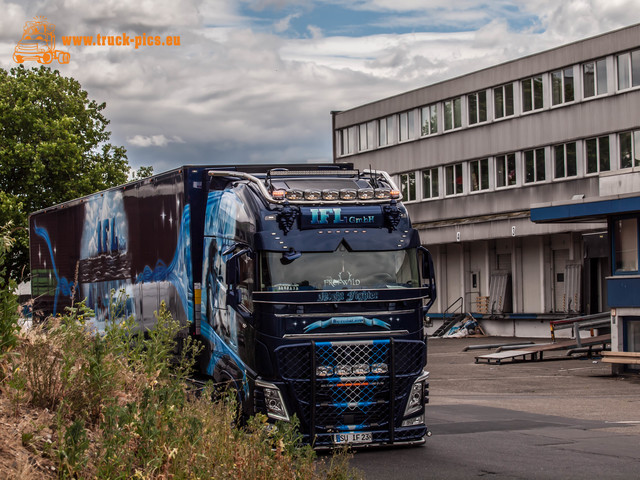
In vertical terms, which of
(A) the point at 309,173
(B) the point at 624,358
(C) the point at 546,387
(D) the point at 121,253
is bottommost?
(C) the point at 546,387

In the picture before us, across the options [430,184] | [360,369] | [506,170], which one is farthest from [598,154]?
[360,369]

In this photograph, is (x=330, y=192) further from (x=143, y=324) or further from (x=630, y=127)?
(x=630, y=127)

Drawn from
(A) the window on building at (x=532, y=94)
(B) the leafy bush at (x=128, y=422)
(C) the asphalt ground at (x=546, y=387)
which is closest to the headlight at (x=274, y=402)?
(B) the leafy bush at (x=128, y=422)

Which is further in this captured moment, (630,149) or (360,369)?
(630,149)

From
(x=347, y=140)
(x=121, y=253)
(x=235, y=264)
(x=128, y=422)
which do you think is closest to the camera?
(x=128, y=422)

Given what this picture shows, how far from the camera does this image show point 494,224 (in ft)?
155

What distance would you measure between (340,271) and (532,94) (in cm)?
3688

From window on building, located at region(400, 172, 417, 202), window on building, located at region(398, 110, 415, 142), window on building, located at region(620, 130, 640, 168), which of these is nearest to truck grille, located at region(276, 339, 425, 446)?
window on building, located at region(620, 130, 640, 168)

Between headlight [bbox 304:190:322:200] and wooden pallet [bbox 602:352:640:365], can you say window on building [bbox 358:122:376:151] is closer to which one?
wooden pallet [bbox 602:352:640:365]

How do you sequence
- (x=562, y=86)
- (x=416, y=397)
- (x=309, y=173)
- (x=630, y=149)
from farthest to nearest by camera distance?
(x=562, y=86)
(x=630, y=149)
(x=309, y=173)
(x=416, y=397)

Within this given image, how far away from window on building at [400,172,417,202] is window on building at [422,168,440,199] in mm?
840

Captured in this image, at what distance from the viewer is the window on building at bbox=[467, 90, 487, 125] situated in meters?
50.2

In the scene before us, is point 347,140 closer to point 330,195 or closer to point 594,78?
point 594,78

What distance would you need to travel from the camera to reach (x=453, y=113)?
52.3 meters
